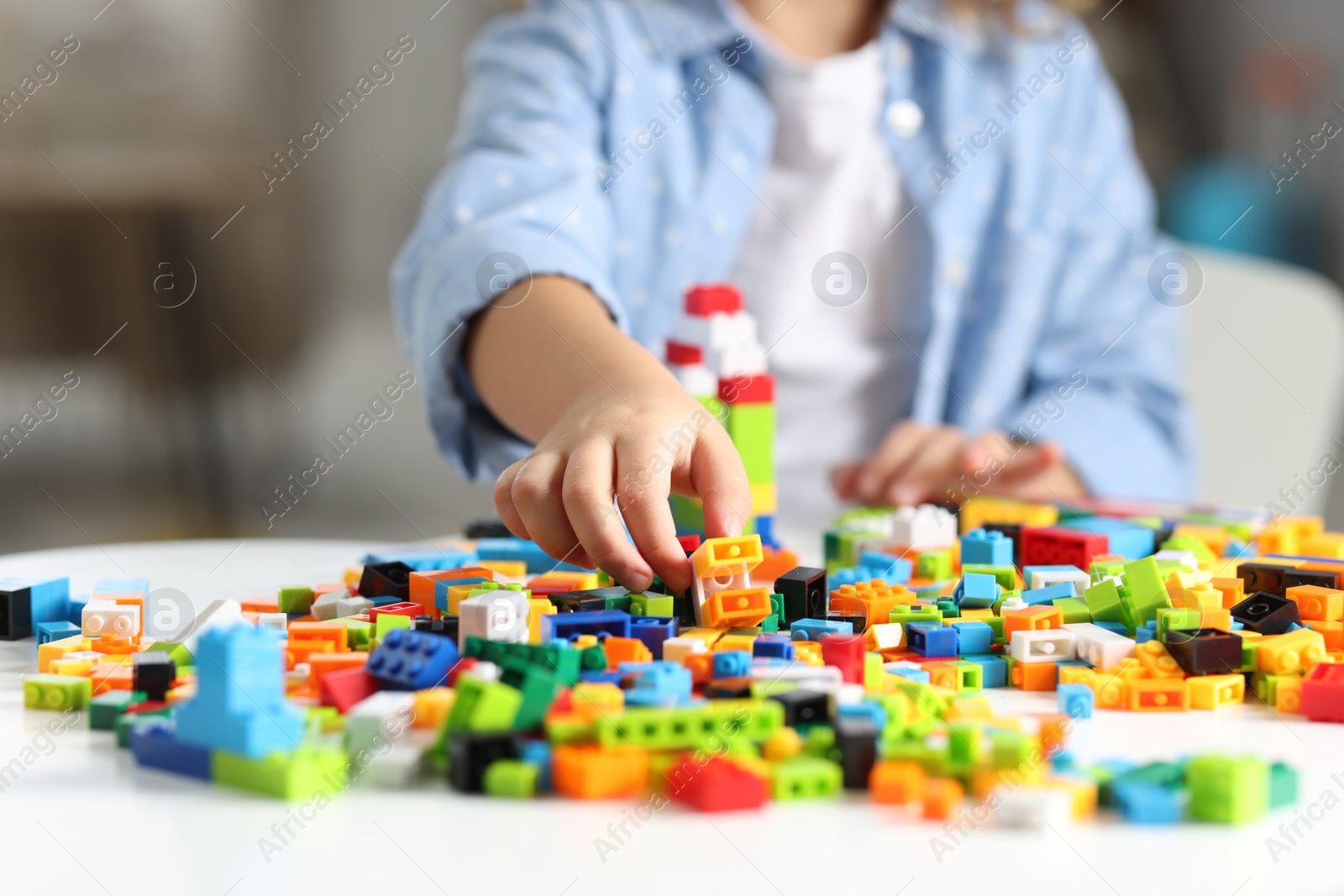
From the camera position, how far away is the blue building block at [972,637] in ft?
2.19

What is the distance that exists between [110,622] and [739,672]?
1.14 ft

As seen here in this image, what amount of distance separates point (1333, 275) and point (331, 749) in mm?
2698

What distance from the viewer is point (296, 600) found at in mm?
760

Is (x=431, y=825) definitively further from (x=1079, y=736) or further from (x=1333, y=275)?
(x=1333, y=275)

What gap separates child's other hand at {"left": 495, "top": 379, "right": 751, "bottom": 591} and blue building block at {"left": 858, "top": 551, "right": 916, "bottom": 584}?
0.15m

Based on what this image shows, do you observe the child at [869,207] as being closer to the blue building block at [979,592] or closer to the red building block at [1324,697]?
the blue building block at [979,592]

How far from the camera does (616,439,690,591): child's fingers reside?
0.67 meters

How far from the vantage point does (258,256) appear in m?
3.16

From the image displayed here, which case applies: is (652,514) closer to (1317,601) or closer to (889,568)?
(889,568)

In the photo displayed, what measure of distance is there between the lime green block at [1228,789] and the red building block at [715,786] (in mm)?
159

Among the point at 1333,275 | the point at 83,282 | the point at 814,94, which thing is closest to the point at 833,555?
the point at 814,94

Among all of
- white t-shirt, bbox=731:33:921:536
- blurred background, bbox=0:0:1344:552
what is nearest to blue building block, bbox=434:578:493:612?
white t-shirt, bbox=731:33:921:536

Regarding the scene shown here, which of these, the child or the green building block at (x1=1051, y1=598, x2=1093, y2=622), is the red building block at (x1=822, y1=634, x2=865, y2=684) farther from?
the child

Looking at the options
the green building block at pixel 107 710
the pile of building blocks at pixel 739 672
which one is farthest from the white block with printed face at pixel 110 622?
the green building block at pixel 107 710
